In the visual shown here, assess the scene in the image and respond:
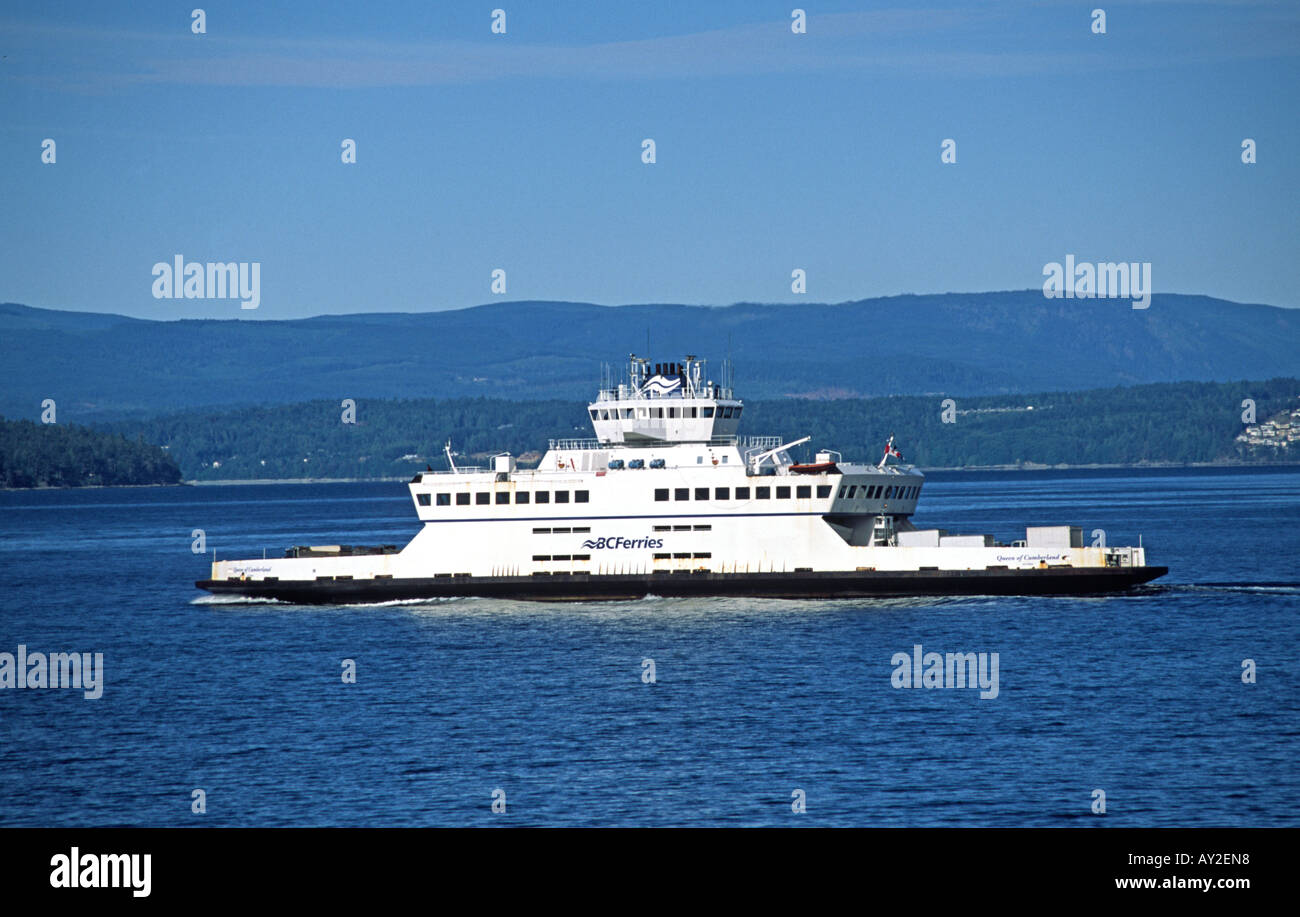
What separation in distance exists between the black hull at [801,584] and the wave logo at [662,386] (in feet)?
20.2

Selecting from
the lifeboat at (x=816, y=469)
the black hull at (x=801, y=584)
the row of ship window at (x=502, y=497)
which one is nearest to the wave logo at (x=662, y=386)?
the row of ship window at (x=502, y=497)

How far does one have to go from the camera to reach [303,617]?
173 ft

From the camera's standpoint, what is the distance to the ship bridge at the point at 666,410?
53.2 m

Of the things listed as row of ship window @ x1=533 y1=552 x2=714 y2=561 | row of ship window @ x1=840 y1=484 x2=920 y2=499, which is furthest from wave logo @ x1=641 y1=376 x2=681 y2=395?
row of ship window @ x1=840 y1=484 x2=920 y2=499

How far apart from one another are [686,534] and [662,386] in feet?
17.4

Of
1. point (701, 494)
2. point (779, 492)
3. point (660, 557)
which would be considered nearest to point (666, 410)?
point (701, 494)

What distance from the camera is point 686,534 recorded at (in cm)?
5128

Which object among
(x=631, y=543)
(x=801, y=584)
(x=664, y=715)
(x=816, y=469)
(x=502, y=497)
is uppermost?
(x=816, y=469)

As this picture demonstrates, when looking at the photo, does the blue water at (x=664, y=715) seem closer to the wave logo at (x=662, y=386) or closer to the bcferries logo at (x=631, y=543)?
the bcferries logo at (x=631, y=543)

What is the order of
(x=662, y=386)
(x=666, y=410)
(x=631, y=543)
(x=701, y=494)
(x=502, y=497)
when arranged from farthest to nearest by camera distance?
(x=662, y=386), (x=666, y=410), (x=502, y=497), (x=631, y=543), (x=701, y=494)

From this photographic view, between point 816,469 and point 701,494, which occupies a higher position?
point 816,469

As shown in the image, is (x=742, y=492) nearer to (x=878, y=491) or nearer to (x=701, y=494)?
(x=701, y=494)

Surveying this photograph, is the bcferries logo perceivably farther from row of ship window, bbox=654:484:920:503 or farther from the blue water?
the blue water

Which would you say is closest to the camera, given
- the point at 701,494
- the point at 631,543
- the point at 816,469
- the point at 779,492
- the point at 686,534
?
the point at 779,492
